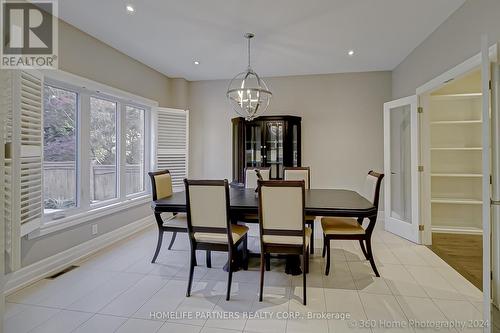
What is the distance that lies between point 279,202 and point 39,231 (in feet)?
7.99

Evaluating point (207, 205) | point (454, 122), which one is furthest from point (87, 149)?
point (454, 122)

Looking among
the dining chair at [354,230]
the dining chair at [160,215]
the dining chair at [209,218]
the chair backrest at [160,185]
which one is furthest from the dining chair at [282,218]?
the chair backrest at [160,185]

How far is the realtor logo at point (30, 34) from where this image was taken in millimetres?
2373

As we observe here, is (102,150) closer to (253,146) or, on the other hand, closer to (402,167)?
(253,146)

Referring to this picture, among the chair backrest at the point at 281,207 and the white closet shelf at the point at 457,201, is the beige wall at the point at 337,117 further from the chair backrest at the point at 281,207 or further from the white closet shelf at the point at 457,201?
the chair backrest at the point at 281,207

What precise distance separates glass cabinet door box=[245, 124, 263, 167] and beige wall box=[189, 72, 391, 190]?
0.63m

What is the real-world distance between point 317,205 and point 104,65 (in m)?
3.32

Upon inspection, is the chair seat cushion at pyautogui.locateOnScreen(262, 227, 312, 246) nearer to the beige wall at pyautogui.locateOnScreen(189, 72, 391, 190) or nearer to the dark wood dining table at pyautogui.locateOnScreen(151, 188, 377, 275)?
the dark wood dining table at pyautogui.locateOnScreen(151, 188, 377, 275)

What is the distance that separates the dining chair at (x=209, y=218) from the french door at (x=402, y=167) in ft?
9.12

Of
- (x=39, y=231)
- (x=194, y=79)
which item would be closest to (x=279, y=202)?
(x=39, y=231)

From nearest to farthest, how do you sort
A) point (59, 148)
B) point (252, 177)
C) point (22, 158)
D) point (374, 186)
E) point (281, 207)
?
→ point (281, 207)
point (22, 158)
point (374, 186)
point (59, 148)
point (252, 177)

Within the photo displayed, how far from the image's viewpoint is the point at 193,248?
8.13ft

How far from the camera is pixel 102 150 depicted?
381 cm

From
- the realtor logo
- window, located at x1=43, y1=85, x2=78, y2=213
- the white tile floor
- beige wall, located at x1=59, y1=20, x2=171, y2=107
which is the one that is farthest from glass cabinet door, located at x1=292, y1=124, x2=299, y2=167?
the realtor logo
